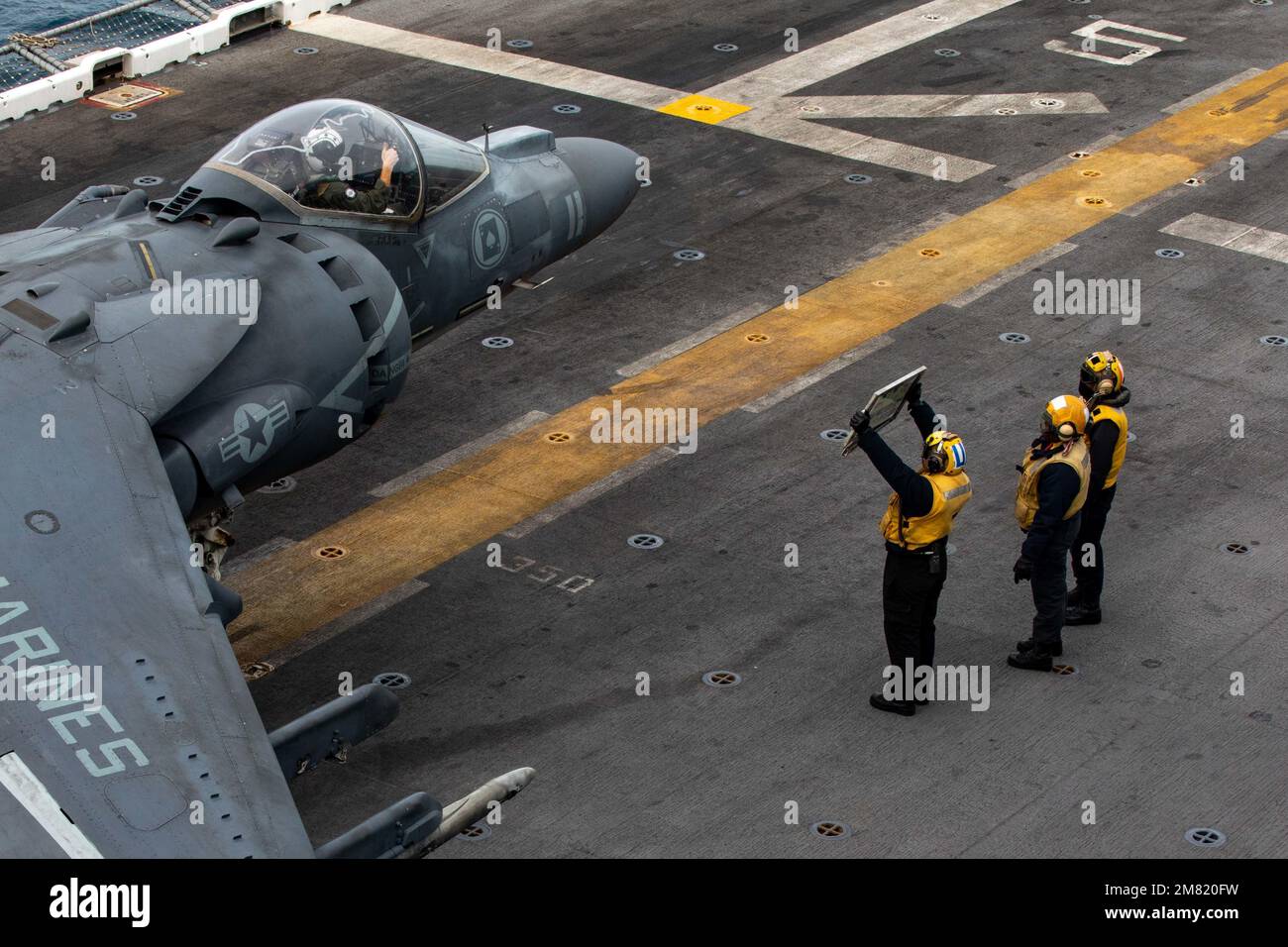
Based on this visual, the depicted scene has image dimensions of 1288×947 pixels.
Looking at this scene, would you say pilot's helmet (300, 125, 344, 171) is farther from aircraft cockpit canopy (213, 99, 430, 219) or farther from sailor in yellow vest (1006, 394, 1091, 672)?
sailor in yellow vest (1006, 394, 1091, 672)

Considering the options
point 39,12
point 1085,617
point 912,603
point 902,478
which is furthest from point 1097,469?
point 39,12

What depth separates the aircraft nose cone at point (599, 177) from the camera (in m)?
18.7

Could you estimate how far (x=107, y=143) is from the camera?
26.5 meters

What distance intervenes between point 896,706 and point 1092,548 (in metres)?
2.37

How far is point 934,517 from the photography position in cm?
1441

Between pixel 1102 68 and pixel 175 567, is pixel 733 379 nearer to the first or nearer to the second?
pixel 175 567

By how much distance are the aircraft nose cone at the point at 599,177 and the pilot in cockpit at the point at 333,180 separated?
296 centimetres

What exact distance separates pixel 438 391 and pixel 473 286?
3042mm

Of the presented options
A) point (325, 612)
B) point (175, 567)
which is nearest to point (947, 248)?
point (325, 612)

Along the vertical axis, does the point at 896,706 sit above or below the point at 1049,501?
below

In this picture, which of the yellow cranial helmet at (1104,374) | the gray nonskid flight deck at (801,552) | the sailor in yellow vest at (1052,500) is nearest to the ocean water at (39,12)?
the gray nonskid flight deck at (801,552)

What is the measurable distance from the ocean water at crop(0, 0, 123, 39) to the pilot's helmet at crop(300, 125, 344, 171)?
102 feet

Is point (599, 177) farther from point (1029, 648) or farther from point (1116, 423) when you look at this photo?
point (1029, 648)

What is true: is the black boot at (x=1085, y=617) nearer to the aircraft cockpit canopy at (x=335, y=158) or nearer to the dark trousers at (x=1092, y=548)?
the dark trousers at (x=1092, y=548)
